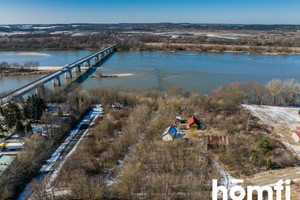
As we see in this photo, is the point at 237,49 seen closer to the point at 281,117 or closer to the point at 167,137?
the point at 281,117

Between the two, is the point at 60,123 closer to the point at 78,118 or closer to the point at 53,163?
the point at 78,118

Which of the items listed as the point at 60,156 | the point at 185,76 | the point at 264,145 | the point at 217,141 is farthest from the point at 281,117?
the point at 60,156

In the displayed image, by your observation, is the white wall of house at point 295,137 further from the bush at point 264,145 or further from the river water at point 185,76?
the river water at point 185,76

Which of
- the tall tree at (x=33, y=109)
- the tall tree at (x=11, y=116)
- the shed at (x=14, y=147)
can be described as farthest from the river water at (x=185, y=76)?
the shed at (x=14, y=147)

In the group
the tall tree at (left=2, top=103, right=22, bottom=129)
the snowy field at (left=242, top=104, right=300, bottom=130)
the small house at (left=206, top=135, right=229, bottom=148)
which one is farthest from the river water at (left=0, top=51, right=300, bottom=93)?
the tall tree at (left=2, top=103, right=22, bottom=129)

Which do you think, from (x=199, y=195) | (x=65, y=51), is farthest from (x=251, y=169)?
(x=65, y=51)

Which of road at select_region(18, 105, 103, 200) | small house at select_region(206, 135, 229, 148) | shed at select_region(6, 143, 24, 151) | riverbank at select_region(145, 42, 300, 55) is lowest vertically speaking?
road at select_region(18, 105, 103, 200)

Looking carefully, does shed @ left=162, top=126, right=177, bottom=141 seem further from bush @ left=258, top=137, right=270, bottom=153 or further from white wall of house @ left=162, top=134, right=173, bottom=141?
bush @ left=258, top=137, right=270, bottom=153
